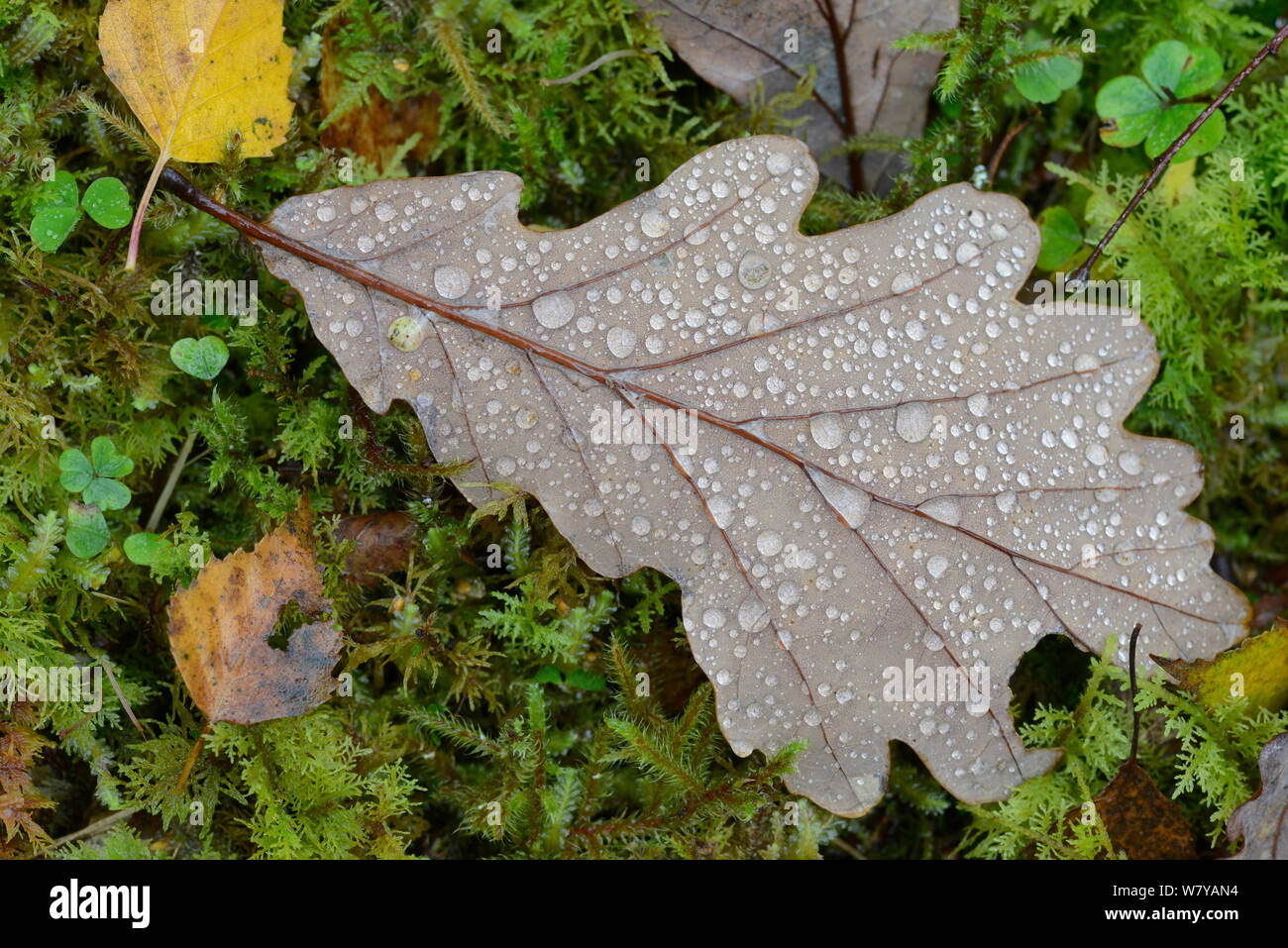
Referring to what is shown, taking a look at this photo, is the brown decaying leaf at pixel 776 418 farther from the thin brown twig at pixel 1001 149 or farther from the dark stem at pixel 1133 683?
the thin brown twig at pixel 1001 149

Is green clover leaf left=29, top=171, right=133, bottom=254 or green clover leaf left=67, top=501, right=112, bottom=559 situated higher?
green clover leaf left=29, top=171, right=133, bottom=254

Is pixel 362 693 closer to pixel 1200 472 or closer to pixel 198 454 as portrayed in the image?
pixel 198 454

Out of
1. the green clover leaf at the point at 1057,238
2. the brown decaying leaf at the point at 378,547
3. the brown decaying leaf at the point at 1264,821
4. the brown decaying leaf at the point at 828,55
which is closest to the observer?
the brown decaying leaf at the point at 1264,821

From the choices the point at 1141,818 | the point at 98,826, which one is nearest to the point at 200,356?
the point at 98,826

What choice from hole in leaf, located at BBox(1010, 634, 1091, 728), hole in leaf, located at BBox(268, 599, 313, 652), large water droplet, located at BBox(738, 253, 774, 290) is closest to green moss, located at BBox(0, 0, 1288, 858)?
hole in leaf, located at BBox(1010, 634, 1091, 728)

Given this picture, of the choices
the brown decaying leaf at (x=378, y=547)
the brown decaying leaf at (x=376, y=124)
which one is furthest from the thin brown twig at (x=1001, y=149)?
the brown decaying leaf at (x=378, y=547)

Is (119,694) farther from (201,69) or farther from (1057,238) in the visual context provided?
(1057,238)

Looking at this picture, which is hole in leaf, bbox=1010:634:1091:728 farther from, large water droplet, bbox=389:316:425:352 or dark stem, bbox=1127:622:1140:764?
large water droplet, bbox=389:316:425:352
